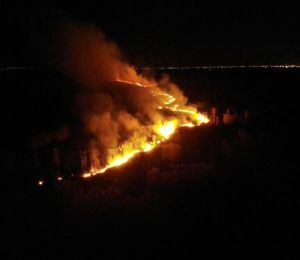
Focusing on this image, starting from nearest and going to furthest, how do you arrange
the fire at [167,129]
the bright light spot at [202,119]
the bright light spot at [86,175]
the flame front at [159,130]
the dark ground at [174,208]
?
1. the dark ground at [174,208]
2. the bright light spot at [86,175]
3. the flame front at [159,130]
4. the fire at [167,129]
5. the bright light spot at [202,119]

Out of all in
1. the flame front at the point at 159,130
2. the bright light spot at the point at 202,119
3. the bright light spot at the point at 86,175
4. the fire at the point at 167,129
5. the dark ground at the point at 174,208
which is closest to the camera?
the dark ground at the point at 174,208

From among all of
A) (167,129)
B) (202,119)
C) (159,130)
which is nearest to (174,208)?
(159,130)

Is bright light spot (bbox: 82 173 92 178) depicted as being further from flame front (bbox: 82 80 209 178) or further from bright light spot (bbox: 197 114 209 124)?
bright light spot (bbox: 197 114 209 124)

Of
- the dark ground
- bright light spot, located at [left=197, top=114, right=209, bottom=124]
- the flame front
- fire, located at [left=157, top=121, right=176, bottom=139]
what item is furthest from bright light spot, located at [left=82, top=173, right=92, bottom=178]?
bright light spot, located at [left=197, top=114, right=209, bottom=124]

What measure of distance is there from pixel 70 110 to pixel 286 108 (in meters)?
7.84

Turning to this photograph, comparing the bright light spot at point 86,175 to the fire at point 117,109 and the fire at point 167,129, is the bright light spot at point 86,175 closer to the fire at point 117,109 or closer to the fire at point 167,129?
the fire at point 117,109

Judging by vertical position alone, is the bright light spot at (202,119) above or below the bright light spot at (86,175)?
above

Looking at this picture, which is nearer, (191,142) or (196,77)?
(191,142)

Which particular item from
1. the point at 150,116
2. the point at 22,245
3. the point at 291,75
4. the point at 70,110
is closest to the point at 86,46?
the point at 70,110

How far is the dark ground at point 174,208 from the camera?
4340 mm

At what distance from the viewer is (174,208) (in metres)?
5.20

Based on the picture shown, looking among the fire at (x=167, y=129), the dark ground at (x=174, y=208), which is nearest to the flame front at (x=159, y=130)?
the fire at (x=167, y=129)

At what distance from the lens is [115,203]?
17.4 ft

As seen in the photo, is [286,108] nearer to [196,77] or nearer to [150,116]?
[150,116]
